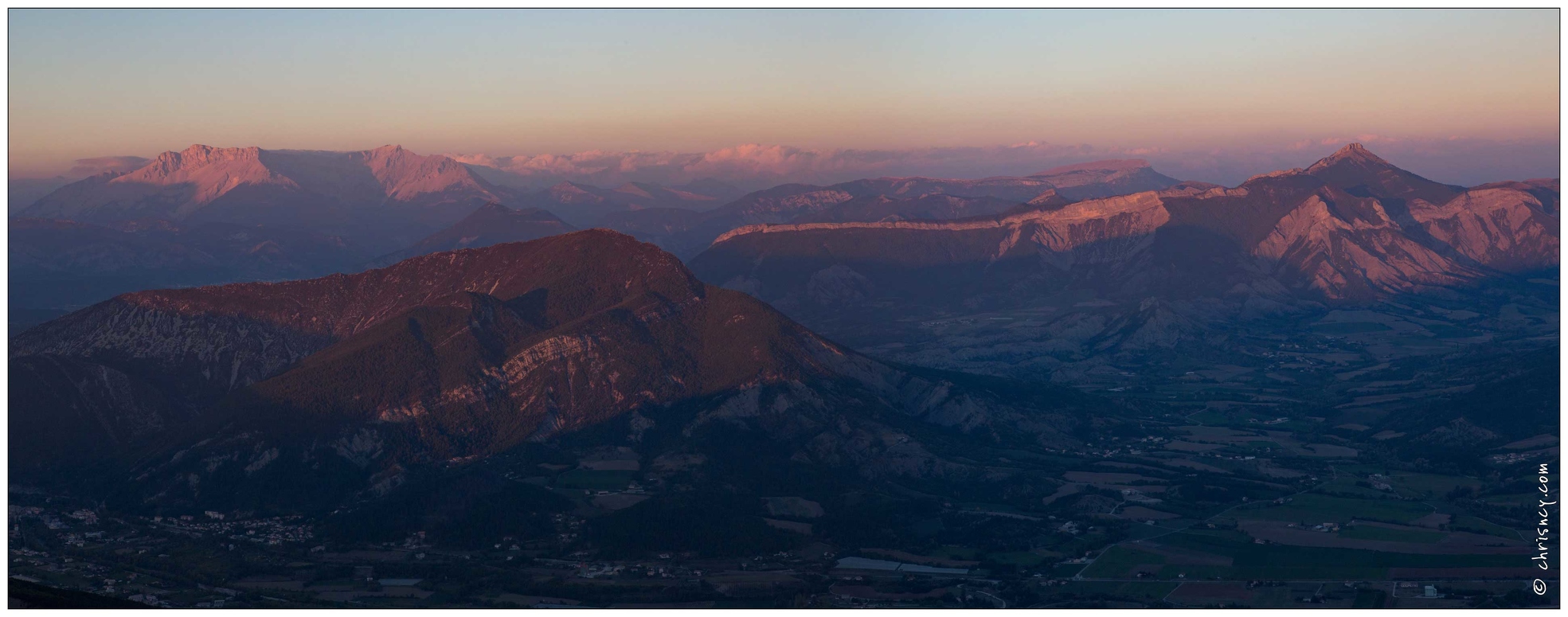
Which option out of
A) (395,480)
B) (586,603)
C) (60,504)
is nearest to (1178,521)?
(586,603)

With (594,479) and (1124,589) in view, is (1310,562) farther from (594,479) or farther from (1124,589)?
(594,479)

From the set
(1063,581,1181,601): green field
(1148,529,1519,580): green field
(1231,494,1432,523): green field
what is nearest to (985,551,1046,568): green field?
(1063,581,1181,601): green field

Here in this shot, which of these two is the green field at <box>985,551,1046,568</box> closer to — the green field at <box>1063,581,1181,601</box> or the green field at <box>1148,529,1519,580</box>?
the green field at <box>1063,581,1181,601</box>

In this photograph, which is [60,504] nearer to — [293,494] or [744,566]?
[293,494]

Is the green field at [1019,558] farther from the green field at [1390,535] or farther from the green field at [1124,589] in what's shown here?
the green field at [1390,535]

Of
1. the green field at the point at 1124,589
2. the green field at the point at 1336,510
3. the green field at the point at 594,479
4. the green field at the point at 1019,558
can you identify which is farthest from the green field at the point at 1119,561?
the green field at the point at 594,479
